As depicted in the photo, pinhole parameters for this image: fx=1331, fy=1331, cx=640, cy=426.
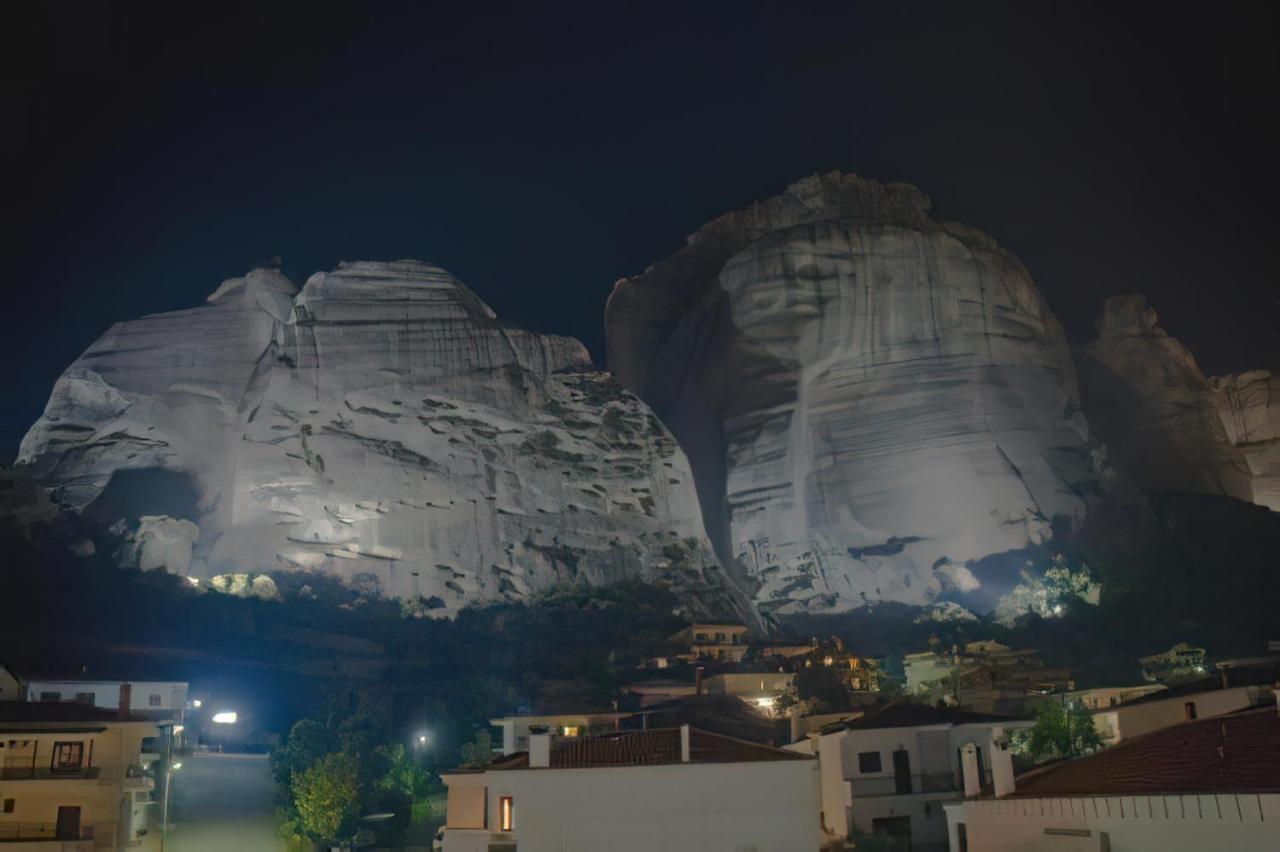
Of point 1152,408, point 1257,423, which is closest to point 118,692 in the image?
point 1152,408

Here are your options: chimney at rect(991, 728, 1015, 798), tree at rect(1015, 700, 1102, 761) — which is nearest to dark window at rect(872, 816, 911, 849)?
tree at rect(1015, 700, 1102, 761)

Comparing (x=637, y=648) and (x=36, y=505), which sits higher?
(x=36, y=505)

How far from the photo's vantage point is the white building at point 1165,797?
1689 cm

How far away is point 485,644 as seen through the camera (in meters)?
55.2

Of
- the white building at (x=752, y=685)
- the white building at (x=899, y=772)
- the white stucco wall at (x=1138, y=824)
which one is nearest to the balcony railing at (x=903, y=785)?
A: the white building at (x=899, y=772)

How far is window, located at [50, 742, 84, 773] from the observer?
3000cm

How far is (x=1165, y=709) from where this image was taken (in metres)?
30.8

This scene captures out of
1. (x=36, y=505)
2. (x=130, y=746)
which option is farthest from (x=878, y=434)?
(x=130, y=746)

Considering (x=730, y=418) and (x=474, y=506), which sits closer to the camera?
(x=474, y=506)

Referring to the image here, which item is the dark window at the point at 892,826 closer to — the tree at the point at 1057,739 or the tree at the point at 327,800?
the tree at the point at 1057,739

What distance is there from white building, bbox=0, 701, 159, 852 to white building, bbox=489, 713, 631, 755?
10567mm

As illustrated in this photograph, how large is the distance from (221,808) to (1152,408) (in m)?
73.7

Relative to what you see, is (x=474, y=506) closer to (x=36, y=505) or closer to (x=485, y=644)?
(x=485, y=644)

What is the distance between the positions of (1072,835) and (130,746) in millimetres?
22156
